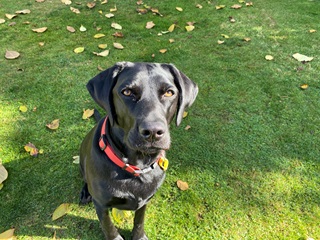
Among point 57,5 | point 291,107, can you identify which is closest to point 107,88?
point 291,107

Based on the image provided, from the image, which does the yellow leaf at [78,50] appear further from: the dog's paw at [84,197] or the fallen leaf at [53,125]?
the dog's paw at [84,197]

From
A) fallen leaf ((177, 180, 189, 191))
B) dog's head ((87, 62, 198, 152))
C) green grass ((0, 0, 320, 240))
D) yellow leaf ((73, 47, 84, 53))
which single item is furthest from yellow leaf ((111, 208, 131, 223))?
yellow leaf ((73, 47, 84, 53))

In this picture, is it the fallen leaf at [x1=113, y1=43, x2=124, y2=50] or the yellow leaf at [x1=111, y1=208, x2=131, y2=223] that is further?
the fallen leaf at [x1=113, y1=43, x2=124, y2=50]

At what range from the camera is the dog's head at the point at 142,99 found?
78.3 inches

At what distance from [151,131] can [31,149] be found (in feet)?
7.10

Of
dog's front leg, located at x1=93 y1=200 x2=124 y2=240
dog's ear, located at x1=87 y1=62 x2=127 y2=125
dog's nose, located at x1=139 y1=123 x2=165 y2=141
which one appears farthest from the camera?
dog's front leg, located at x1=93 y1=200 x2=124 y2=240

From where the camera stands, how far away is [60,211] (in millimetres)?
3010

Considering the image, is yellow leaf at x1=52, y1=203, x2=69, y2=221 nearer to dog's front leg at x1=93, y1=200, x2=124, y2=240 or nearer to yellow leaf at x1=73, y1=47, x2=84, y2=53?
dog's front leg at x1=93, y1=200, x2=124, y2=240

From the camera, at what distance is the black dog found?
203 cm

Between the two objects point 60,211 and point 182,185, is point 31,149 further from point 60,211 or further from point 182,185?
point 182,185

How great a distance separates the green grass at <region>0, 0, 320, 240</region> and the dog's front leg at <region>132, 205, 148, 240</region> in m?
0.15

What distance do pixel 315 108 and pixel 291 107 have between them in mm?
338

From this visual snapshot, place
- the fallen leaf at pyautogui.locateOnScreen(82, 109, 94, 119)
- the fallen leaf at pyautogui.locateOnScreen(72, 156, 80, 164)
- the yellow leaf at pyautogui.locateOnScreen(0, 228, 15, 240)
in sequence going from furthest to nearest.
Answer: the fallen leaf at pyautogui.locateOnScreen(82, 109, 94, 119) < the fallen leaf at pyautogui.locateOnScreen(72, 156, 80, 164) < the yellow leaf at pyautogui.locateOnScreen(0, 228, 15, 240)

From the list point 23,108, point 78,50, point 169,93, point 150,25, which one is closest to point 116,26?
point 150,25
